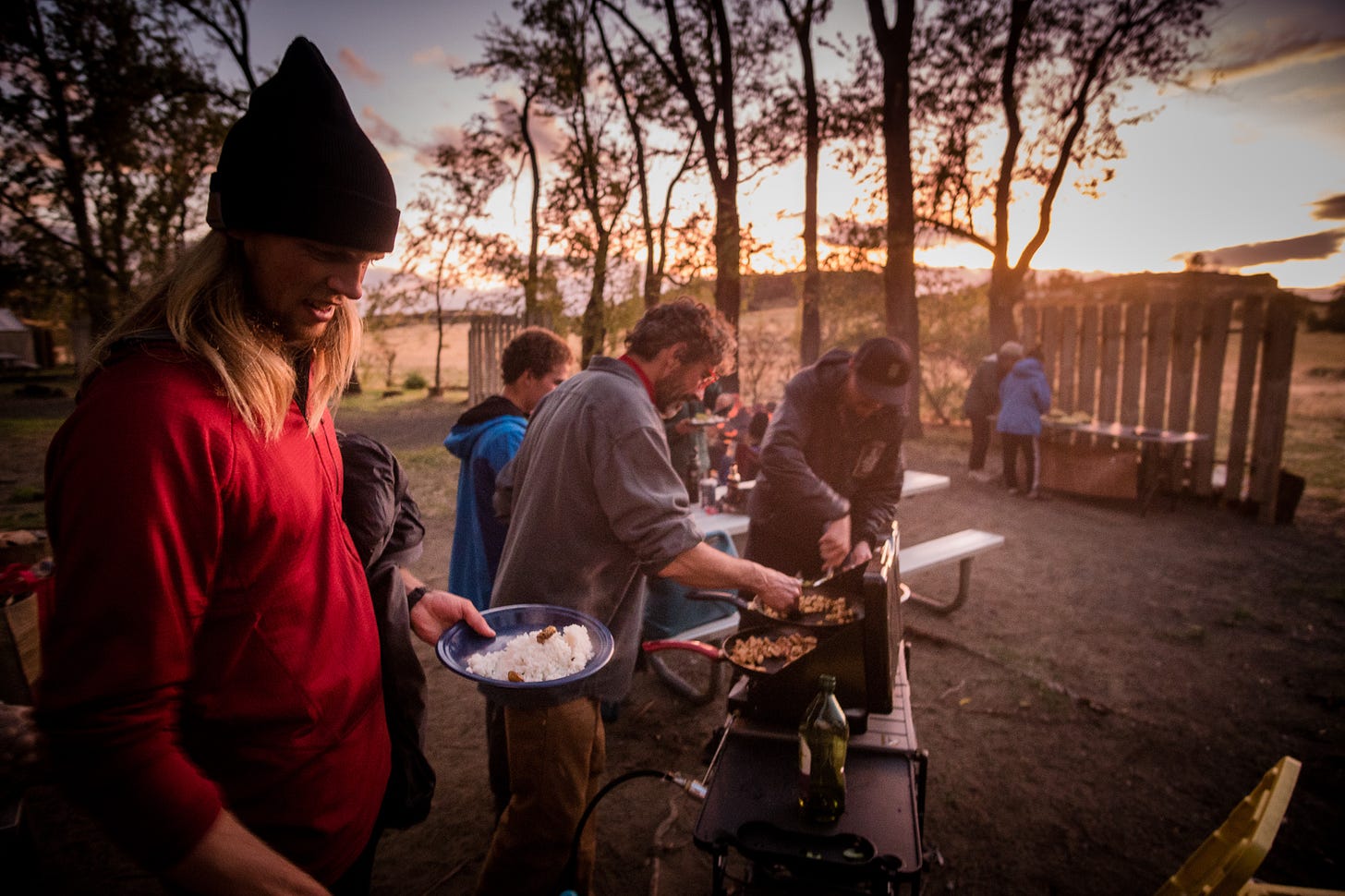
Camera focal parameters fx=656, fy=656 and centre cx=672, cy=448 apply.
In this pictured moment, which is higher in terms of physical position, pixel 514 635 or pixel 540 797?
pixel 514 635

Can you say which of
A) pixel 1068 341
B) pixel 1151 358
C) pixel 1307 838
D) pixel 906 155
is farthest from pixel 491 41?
pixel 1307 838

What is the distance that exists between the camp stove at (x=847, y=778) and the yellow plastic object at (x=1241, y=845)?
2.48 ft

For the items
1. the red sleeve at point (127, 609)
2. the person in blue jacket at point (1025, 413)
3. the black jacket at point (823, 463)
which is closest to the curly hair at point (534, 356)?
the black jacket at point (823, 463)

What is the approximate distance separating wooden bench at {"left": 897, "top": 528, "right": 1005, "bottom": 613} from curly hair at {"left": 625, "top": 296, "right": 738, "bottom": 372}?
11.7 feet

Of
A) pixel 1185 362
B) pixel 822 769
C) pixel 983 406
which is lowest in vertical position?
pixel 822 769

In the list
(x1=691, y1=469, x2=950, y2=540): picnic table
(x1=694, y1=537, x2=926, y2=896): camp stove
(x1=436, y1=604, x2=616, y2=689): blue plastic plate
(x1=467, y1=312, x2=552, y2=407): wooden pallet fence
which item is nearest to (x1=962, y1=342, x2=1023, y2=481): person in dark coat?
(x1=691, y1=469, x2=950, y2=540): picnic table

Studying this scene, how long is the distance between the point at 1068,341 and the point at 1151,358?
1281 mm

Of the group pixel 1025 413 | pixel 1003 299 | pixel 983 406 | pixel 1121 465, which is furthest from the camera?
pixel 1003 299

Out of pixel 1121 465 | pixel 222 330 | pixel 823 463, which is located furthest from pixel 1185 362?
pixel 222 330

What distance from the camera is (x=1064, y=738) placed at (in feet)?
13.7

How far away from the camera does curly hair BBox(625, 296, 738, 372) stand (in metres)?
2.47

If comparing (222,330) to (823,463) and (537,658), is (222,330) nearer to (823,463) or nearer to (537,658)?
(537,658)

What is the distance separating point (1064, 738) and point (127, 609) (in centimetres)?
489

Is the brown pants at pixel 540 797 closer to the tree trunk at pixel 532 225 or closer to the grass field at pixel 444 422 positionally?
the grass field at pixel 444 422
